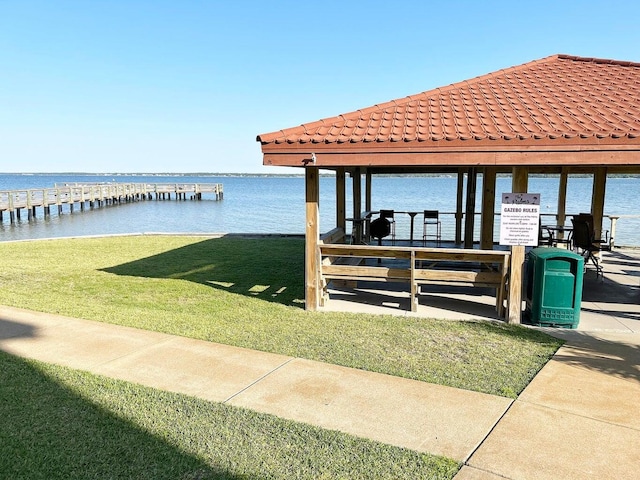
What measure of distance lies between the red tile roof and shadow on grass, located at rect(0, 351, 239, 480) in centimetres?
405

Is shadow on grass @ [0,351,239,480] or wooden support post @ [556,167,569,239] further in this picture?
wooden support post @ [556,167,569,239]

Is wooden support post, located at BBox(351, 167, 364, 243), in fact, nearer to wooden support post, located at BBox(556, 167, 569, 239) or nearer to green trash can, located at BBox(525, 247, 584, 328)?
green trash can, located at BBox(525, 247, 584, 328)

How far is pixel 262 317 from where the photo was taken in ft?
22.0

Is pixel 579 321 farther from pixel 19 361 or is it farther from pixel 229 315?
pixel 19 361

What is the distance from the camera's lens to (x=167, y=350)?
532 centimetres

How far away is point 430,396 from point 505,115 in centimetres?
440

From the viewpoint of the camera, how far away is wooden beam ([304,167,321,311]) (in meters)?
6.94

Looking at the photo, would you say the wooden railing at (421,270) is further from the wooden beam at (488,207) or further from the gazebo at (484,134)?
the wooden beam at (488,207)

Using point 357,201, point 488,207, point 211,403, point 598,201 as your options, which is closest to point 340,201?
point 357,201

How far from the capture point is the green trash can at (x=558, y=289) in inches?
245

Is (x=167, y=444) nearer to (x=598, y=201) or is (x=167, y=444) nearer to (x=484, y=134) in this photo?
(x=484, y=134)

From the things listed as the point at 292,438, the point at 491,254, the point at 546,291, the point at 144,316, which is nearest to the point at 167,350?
the point at 144,316

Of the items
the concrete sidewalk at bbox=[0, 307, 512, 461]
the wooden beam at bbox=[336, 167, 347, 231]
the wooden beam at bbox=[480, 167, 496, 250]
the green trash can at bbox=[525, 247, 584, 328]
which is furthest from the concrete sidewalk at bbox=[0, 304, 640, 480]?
the wooden beam at bbox=[336, 167, 347, 231]

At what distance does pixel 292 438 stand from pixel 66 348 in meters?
3.23
